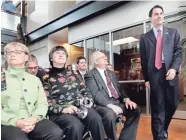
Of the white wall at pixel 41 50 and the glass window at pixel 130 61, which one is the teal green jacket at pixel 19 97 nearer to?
the glass window at pixel 130 61

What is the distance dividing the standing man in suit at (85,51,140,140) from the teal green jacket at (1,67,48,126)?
60cm

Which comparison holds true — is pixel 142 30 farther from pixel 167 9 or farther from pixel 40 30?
pixel 40 30

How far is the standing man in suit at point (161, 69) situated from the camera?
1.85 meters

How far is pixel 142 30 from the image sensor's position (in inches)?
165

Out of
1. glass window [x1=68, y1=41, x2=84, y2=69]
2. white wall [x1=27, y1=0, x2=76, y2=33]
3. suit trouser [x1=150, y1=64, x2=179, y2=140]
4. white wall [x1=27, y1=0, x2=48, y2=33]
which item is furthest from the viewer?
white wall [x1=27, y1=0, x2=48, y2=33]

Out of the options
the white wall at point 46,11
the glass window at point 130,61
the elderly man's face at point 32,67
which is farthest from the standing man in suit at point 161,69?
A: the white wall at point 46,11

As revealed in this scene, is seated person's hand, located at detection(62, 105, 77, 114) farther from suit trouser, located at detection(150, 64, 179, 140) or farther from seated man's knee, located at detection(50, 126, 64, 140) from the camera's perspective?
suit trouser, located at detection(150, 64, 179, 140)

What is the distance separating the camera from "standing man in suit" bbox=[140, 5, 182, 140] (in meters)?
1.85

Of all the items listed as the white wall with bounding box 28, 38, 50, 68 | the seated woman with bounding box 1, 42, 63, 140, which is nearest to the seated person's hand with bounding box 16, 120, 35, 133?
the seated woman with bounding box 1, 42, 63, 140

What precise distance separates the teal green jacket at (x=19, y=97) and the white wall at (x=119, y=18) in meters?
3.11

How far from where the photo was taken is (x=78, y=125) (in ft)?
4.77

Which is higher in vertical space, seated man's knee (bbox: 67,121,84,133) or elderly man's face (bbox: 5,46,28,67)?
elderly man's face (bbox: 5,46,28,67)

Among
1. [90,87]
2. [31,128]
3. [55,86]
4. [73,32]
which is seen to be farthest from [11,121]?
[73,32]

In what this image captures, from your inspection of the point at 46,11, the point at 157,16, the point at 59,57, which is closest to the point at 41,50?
the point at 46,11
